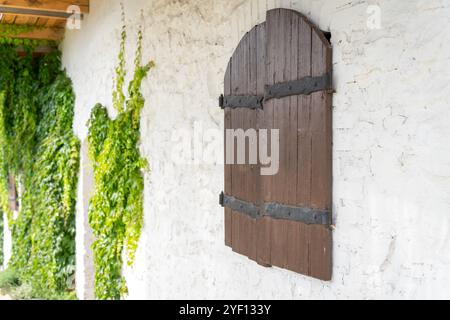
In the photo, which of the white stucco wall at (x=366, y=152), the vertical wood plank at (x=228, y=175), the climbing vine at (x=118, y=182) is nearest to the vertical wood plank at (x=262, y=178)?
the white stucco wall at (x=366, y=152)

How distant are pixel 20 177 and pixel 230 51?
5.12 m

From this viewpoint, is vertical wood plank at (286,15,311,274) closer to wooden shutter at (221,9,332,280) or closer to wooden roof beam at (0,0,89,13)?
wooden shutter at (221,9,332,280)

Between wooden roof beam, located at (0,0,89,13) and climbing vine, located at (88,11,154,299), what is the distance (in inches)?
48.3

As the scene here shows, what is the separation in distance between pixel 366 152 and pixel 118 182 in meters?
2.67

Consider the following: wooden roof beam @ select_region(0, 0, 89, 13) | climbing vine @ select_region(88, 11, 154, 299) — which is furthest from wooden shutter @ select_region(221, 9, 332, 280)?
wooden roof beam @ select_region(0, 0, 89, 13)

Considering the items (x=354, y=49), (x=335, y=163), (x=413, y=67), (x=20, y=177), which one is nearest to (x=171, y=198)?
(x=335, y=163)

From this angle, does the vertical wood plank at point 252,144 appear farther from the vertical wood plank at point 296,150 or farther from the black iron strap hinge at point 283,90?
the vertical wood plank at point 296,150

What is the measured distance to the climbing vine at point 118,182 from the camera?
4.21 m

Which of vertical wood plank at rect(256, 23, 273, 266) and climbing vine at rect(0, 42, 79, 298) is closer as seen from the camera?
vertical wood plank at rect(256, 23, 273, 266)

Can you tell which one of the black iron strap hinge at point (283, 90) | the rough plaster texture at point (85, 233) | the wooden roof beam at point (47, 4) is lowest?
the rough plaster texture at point (85, 233)

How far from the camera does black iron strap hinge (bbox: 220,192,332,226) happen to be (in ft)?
7.42

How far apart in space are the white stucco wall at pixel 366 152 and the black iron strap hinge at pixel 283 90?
6 centimetres

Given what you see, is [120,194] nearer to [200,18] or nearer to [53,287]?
[200,18]

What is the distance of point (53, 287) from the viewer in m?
6.23
